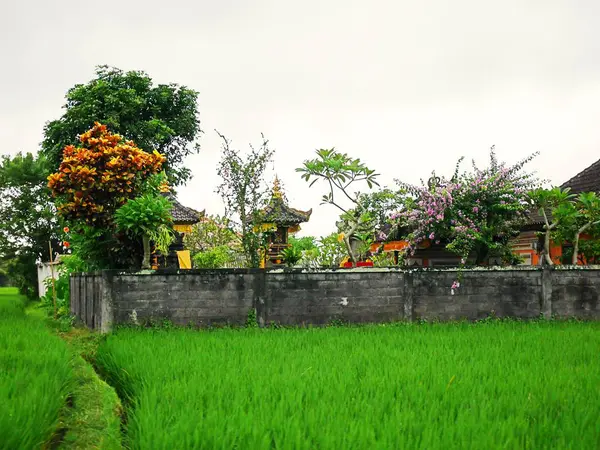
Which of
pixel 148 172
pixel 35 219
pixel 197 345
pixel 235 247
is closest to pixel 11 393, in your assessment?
pixel 197 345

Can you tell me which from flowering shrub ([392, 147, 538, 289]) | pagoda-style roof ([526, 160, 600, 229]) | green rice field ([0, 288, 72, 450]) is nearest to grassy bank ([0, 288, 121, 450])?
green rice field ([0, 288, 72, 450])

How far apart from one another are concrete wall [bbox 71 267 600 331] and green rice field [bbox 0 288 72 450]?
1814mm

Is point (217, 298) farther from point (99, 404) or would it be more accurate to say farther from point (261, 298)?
point (99, 404)

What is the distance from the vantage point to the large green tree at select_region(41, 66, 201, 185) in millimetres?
24203

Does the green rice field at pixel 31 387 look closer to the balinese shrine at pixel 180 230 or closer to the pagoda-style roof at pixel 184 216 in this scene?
the balinese shrine at pixel 180 230

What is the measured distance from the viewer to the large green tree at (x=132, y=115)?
24203 mm

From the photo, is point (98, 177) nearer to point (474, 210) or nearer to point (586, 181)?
point (474, 210)

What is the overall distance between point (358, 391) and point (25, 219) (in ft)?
92.6

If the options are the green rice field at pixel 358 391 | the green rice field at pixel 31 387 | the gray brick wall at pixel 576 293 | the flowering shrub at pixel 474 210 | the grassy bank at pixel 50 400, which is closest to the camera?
the green rice field at pixel 358 391

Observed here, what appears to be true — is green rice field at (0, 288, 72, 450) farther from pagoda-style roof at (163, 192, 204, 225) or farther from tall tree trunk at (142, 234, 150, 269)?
pagoda-style roof at (163, 192, 204, 225)

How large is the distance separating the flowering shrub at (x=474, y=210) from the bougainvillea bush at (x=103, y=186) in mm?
5156

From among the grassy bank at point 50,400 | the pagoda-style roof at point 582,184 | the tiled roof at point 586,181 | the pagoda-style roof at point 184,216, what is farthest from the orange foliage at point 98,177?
the tiled roof at point 586,181

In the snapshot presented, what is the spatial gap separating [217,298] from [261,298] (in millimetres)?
684

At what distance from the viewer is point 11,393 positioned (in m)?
4.82
